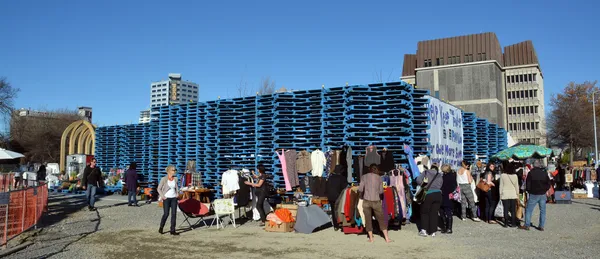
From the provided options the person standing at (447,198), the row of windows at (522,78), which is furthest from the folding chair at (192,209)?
the row of windows at (522,78)

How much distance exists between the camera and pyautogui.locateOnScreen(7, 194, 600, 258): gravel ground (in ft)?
28.5

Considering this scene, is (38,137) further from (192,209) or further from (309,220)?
(309,220)

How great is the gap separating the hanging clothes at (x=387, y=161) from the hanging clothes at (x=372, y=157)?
13 centimetres

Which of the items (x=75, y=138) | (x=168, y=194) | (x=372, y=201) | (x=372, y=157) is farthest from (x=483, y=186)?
(x=75, y=138)

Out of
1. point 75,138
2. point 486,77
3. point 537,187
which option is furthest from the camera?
point 486,77

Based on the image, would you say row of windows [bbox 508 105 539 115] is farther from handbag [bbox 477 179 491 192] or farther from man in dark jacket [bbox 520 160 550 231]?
man in dark jacket [bbox 520 160 550 231]

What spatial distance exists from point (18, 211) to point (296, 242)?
6.61 meters

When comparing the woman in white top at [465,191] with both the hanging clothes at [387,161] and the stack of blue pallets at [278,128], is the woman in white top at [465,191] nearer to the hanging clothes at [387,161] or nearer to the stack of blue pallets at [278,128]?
the stack of blue pallets at [278,128]

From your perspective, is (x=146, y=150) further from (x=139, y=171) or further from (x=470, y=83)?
(x=470, y=83)

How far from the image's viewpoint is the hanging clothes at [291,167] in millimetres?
15273

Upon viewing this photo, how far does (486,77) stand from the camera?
217 ft

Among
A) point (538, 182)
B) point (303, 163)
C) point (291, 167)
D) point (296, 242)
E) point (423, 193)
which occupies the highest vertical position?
point (303, 163)

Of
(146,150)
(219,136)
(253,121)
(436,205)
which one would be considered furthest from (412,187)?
(146,150)

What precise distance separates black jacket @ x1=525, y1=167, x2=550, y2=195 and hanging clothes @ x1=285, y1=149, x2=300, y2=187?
7.08 m
